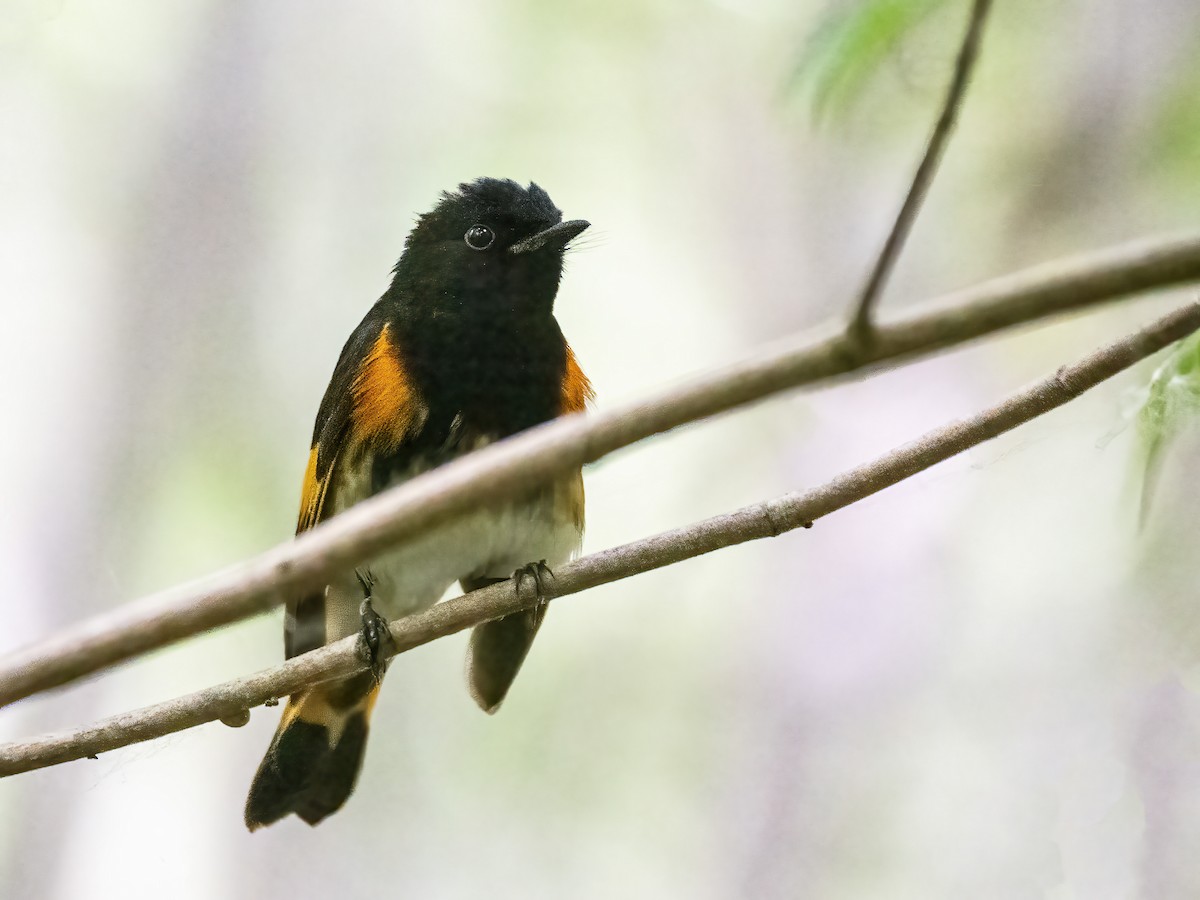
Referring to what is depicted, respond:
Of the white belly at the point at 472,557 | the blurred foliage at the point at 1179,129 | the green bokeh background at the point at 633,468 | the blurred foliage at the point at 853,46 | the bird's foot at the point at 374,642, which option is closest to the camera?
the blurred foliage at the point at 853,46

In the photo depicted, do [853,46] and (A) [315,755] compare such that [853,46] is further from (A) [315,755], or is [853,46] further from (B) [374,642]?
(A) [315,755]

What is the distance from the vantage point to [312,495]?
1.16 meters

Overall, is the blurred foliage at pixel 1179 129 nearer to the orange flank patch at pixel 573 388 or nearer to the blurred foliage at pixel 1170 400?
the blurred foliage at pixel 1170 400

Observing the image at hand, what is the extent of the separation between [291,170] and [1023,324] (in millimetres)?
1399

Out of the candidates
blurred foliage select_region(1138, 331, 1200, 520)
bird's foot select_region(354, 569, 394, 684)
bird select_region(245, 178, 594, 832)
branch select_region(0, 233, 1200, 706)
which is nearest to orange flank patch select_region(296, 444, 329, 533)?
bird select_region(245, 178, 594, 832)

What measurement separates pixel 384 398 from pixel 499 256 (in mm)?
193

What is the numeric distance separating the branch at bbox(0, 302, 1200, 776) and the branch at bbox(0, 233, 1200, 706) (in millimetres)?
241

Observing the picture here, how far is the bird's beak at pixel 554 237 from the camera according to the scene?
1.01 meters

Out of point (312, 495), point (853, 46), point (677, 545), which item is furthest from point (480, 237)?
point (853, 46)


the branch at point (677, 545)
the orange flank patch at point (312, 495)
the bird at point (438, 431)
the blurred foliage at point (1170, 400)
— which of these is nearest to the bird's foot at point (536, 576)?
the bird at point (438, 431)

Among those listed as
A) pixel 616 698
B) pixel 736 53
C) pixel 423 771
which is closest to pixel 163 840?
pixel 423 771

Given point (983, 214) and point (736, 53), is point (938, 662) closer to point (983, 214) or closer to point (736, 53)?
point (983, 214)

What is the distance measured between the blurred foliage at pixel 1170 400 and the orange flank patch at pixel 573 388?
0.55 m

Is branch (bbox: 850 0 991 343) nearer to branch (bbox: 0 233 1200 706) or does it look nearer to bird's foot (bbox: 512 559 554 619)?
branch (bbox: 0 233 1200 706)
